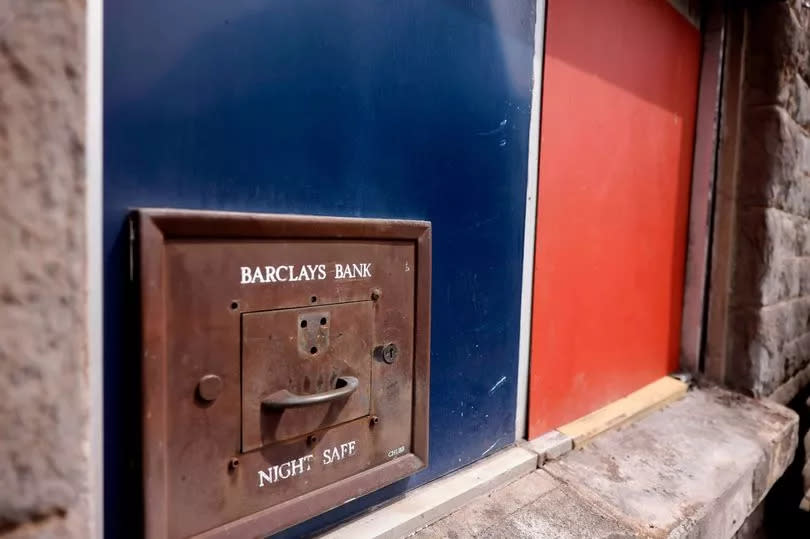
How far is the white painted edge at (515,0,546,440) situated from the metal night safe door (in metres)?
0.39

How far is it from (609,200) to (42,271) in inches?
58.2

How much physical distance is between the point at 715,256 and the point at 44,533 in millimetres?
2321

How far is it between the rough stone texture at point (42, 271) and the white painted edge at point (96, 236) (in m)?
0.13

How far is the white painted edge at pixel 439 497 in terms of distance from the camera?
918 millimetres

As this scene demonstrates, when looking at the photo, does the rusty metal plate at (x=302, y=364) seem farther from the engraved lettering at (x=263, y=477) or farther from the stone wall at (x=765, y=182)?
the stone wall at (x=765, y=182)

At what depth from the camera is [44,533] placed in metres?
0.46

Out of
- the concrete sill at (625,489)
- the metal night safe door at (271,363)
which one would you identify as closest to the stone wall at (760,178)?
the concrete sill at (625,489)

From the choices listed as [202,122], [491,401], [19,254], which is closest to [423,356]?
[491,401]

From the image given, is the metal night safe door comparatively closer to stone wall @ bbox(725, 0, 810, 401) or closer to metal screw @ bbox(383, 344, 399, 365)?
metal screw @ bbox(383, 344, 399, 365)

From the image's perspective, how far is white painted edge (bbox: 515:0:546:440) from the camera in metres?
1.21

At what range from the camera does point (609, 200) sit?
1.52 metres

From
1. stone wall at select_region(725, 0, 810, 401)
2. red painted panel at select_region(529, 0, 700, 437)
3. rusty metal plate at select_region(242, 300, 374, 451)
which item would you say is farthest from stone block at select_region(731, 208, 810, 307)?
rusty metal plate at select_region(242, 300, 374, 451)

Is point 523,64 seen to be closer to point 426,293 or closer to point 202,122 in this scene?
point 426,293

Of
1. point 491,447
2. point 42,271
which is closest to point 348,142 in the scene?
point 42,271
